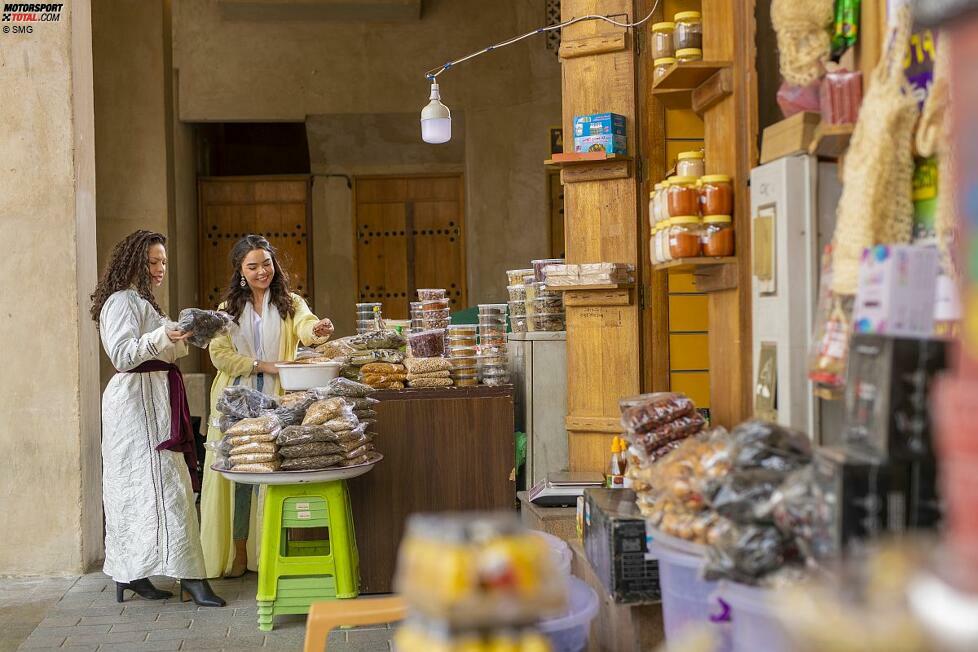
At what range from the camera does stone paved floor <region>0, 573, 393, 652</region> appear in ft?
13.9

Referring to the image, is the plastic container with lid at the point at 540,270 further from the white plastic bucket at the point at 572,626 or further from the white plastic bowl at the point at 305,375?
the white plastic bucket at the point at 572,626

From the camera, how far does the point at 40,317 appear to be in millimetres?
5457

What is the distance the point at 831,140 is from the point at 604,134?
237 centimetres

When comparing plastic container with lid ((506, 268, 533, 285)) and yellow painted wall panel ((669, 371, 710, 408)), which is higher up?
plastic container with lid ((506, 268, 533, 285))

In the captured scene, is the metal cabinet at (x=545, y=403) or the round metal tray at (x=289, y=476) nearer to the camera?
the round metal tray at (x=289, y=476)

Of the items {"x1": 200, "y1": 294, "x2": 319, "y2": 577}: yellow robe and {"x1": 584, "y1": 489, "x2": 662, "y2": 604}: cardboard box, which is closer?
{"x1": 584, "y1": 489, "x2": 662, "y2": 604}: cardboard box

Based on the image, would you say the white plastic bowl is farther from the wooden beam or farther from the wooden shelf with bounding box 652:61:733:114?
the wooden shelf with bounding box 652:61:733:114

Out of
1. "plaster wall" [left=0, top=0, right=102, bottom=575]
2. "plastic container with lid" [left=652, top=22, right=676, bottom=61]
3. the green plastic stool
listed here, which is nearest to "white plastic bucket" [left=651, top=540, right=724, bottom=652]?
Answer: "plastic container with lid" [left=652, top=22, right=676, bottom=61]

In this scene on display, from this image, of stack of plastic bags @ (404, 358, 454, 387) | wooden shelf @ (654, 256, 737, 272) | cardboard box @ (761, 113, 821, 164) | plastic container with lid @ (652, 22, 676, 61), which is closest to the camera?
cardboard box @ (761, 113, 821, 164)

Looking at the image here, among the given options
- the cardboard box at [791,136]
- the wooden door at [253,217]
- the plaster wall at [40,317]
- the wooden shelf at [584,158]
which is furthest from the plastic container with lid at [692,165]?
the wooden door at [253,217]

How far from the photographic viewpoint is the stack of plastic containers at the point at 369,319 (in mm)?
5386

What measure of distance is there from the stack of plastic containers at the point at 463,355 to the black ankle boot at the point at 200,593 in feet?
4.96

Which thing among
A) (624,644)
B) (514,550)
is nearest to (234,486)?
(624,644)

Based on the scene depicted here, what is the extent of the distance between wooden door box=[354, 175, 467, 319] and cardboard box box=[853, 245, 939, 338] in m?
8.52
